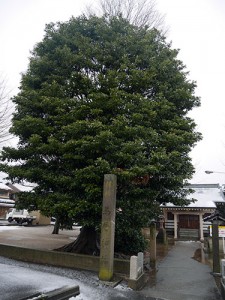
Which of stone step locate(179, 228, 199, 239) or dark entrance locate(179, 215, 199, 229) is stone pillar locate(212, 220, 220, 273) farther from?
dark entrance locate(179, 215, 199, 229)

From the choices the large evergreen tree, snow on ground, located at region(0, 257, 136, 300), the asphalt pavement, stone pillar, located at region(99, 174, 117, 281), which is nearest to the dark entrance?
the large evergreen tree

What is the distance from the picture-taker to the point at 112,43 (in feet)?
35.5

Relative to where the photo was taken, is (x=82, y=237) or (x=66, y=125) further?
(x=82, y=237)

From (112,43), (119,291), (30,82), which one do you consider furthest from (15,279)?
(112,43)

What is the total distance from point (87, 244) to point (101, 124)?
5251 millimetres

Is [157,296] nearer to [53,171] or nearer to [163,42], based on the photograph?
[53,171]

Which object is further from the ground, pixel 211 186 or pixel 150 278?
pixel 211 186

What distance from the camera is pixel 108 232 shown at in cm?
789

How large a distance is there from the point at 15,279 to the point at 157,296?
3892 millimetres

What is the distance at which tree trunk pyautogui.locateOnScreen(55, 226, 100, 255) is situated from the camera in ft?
34.8

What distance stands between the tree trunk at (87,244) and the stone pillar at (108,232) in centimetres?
288

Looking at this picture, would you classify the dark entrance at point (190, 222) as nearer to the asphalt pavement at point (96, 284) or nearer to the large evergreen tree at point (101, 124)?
the large evergreen tree at point (101, 124)

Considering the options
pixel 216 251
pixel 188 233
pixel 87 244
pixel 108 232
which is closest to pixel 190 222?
pixel 188 233

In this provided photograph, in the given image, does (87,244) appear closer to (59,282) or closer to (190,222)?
(59,282)
